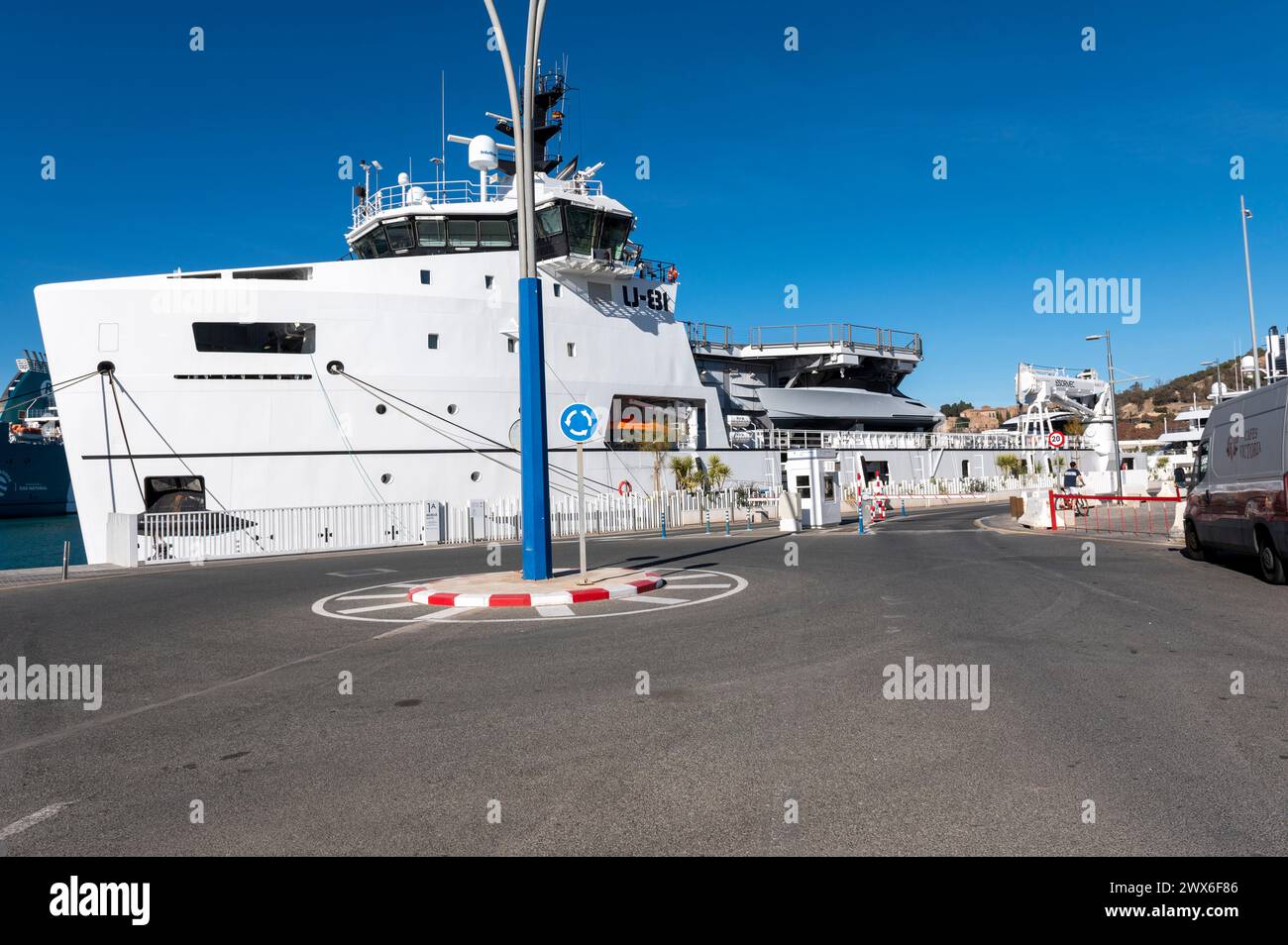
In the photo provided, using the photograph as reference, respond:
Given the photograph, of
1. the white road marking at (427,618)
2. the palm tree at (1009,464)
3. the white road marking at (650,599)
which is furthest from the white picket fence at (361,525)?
the palm tree at (1009,464)

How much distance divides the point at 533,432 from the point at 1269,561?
9310mm

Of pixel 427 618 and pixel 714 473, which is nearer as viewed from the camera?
pixel 427 618

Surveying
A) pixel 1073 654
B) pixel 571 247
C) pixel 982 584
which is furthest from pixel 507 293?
pixel 1073 654

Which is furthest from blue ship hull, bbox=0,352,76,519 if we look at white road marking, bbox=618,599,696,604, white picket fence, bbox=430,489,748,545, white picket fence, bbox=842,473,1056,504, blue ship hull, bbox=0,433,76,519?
white road marking, bbox=618,599,696,604

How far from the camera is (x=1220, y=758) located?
4.16m

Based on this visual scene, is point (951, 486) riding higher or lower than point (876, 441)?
lower

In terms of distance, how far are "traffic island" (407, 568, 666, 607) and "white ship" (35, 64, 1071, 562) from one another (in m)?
10.6

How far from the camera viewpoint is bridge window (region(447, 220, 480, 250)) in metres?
25.0

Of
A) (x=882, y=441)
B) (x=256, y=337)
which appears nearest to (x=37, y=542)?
(x=256, y=337)

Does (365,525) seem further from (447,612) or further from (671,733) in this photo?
(671,733)

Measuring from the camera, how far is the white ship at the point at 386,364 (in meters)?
19.9

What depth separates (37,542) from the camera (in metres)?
39.5

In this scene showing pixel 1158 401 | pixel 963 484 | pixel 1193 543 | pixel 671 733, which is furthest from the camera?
pixel 1158 401
